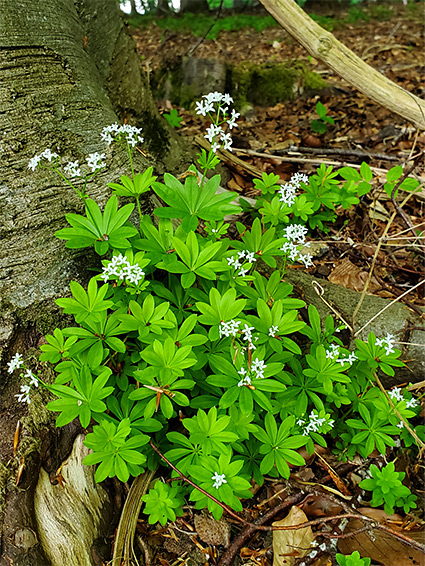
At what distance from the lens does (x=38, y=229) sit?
2.01 metres

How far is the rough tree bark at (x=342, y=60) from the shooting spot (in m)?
2.56

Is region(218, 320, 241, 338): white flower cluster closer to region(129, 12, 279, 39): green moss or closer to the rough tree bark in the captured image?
the rough tree bark

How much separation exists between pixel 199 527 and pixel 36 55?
2397 millimetres

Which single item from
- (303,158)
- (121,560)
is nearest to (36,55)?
(303,158)

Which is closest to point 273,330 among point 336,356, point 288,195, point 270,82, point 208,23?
point 336,356

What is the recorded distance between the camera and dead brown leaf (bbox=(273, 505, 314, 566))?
70.6 inches

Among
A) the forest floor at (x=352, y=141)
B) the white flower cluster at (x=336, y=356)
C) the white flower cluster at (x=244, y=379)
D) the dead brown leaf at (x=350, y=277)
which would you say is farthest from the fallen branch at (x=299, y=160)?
the white flower cluster at (x=244, y=379)

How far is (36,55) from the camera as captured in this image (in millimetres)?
2246

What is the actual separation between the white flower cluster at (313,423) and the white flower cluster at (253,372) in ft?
1.21

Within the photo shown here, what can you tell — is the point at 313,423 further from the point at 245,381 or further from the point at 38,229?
the point at 38,229

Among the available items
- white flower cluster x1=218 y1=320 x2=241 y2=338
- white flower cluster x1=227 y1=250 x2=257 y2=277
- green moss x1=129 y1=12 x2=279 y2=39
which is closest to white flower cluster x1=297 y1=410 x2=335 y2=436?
white flower cluster x1=218 y1=320 x2=241 y2=338

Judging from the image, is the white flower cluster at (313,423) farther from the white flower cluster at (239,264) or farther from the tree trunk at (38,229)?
the tree trunk at (38,229)

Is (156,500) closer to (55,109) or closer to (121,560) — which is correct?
(121,560)

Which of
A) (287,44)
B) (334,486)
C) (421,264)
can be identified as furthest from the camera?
(287,44)
